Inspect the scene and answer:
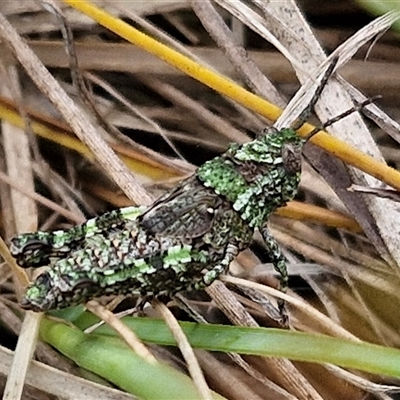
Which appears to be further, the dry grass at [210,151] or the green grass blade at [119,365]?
the dry grass at [210,151]

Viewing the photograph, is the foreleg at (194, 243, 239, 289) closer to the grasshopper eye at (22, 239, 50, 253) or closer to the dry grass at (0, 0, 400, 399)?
the dry grass at (0, 0, 400, 399)

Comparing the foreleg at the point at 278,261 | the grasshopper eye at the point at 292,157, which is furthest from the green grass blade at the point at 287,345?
the grasshopper eye at the point at 292,157

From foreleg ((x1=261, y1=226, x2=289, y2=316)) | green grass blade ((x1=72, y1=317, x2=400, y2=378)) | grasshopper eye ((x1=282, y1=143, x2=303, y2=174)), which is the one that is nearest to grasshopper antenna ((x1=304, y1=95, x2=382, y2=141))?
grasshopper eye ((x1=282, y1=143, x2=303, y2=174))

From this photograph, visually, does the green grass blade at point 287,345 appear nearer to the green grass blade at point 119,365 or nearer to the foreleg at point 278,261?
the green grass blade at point 119,365

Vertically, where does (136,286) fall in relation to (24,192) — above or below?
below

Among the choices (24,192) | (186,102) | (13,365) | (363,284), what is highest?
(186,102)

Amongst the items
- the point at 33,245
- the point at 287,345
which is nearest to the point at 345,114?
the point at 287,345

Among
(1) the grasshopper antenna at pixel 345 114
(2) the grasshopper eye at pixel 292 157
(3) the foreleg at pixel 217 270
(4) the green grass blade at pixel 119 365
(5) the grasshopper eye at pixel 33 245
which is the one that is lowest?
(4) the green grass blade at pixel 119 365

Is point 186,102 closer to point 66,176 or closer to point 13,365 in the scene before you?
point 66,176

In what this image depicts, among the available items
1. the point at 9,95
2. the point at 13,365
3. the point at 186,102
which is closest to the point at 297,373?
the point at 13,365
